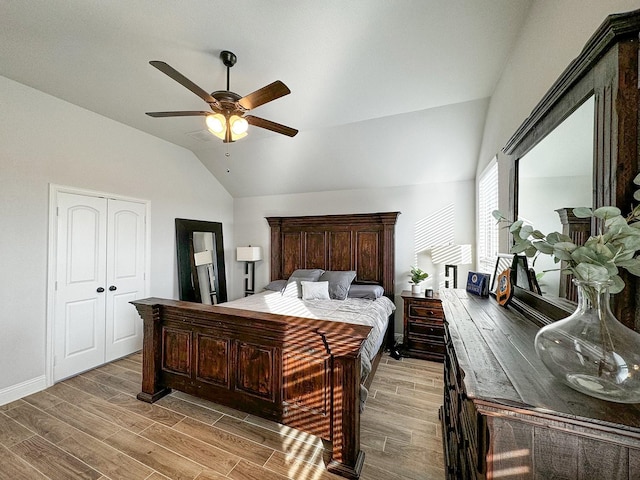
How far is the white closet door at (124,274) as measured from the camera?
337 centimetres

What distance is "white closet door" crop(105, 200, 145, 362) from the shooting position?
337 cm

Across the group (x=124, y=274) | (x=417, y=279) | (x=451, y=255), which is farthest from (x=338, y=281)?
(x=124, y=274)

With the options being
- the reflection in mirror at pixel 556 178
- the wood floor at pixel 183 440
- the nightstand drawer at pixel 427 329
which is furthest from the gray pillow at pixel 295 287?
the reflection in mirror at pixel 556 178

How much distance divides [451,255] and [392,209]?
113 cm

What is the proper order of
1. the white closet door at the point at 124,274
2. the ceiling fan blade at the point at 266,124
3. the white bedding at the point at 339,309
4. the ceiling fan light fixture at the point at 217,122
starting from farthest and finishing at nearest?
the white closet door at the point at 124,274 < the white bedding at the point at 339,309 < the ceiling fan blade at the point at 266,124 < the ceiling fan light fixture at the point at 217,122

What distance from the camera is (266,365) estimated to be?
6.61 ft

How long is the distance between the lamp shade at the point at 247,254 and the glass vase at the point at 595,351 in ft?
14.7

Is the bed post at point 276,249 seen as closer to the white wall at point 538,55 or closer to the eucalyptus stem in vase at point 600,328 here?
the white wall at point 538,55

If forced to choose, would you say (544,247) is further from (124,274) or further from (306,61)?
(124,274)

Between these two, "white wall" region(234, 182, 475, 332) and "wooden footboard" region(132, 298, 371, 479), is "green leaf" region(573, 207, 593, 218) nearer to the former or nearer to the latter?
"wooden footboard" region(132, 298, 371, 479)

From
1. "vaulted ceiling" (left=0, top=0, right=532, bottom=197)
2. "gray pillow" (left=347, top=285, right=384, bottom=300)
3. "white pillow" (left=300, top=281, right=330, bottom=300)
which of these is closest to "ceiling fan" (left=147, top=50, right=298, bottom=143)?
"vaulted ceiling" (left=0, top=0, right=532, bottom=197)

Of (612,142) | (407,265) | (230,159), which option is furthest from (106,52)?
(407,265)

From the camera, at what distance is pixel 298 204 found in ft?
16.0

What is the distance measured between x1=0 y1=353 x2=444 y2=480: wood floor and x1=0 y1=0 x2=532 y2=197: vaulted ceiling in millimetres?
3015
